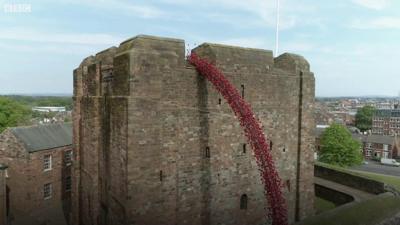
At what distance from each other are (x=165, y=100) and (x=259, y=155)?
11.0ft

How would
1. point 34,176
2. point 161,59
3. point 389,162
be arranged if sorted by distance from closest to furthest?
point 161,59, point 34,176, point 389,162

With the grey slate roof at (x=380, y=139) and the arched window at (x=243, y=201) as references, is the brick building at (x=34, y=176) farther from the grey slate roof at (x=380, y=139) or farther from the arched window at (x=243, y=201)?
the grey slate roof at (x=380, y=139)

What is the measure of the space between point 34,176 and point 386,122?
97749mm

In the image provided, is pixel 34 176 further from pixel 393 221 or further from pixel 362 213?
pixel 393 221

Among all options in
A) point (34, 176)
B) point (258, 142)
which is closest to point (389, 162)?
point (34, 176)

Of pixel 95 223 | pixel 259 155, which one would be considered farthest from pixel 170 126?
pixel 95 223

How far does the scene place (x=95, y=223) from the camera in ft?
42.1

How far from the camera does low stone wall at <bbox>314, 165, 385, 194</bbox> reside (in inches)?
701

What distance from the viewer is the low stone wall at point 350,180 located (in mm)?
17797

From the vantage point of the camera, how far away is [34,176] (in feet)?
74.2

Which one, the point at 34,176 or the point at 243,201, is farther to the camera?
the point at 34,176

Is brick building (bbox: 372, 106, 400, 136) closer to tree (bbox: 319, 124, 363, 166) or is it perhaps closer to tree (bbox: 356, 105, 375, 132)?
tree (bbox: 356, 105, 375, 132)

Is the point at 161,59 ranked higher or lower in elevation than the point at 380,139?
higher

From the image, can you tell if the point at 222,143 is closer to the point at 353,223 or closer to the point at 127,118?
the point at 127,118
